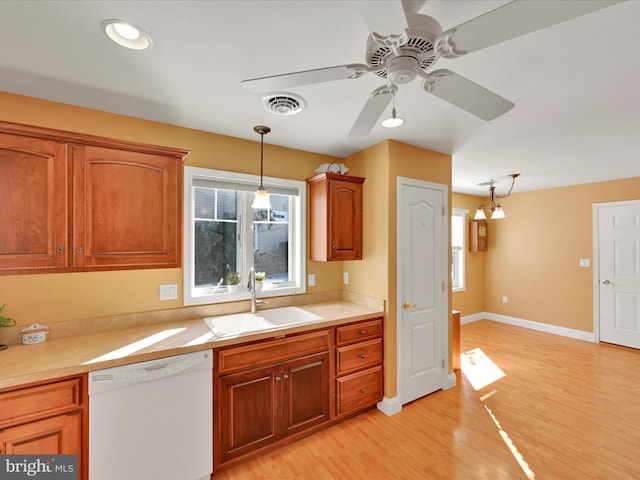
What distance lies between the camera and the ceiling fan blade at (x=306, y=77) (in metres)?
1.12

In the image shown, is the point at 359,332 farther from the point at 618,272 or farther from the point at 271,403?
the point at 618,272

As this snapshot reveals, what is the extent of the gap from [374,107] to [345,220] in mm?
1461

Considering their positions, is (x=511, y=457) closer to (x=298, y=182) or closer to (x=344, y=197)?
(x=344, y=197)

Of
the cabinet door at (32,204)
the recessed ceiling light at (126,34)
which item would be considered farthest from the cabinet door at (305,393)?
the recessed ceiling light at (126,34)

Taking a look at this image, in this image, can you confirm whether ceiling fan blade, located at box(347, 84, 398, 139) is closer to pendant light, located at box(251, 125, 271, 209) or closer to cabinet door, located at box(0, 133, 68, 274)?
pendant light, located at box(251, 125, 271, 209)

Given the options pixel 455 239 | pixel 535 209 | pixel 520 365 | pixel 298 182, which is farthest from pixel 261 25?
pixel 535 209

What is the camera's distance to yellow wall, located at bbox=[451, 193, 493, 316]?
Result: 5395 mm

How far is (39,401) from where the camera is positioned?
1.43 m

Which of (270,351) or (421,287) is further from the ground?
(421,287)

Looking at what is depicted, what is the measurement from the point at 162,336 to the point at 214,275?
739 millimetres

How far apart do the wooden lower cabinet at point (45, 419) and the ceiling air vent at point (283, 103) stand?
1.88 m

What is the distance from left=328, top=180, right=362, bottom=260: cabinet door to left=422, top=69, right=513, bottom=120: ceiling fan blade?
1.50m

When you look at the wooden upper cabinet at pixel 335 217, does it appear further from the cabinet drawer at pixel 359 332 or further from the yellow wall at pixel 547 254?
the yellow wall at pixel 547 254

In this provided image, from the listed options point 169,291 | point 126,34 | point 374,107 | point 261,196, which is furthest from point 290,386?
point 126,34
